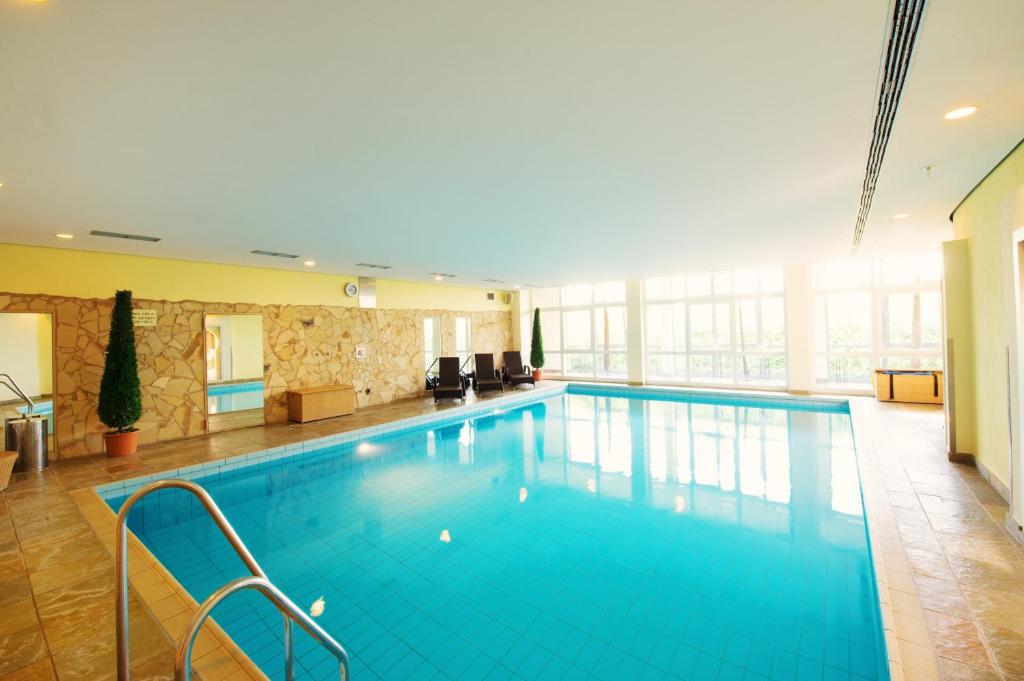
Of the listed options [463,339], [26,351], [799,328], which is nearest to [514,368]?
[463,339]

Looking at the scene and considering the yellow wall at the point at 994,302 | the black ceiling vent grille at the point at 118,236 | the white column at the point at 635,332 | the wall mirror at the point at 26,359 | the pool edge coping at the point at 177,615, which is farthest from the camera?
the white column at the point at 635,332

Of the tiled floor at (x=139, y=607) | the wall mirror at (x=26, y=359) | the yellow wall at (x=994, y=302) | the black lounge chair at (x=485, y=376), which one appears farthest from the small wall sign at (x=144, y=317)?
the yellow wall at (x=994, y=302)

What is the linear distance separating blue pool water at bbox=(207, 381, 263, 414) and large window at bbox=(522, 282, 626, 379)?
24.7ft

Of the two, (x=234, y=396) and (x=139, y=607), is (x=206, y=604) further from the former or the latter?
(x=234, y=396)

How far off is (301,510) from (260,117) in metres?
3.58

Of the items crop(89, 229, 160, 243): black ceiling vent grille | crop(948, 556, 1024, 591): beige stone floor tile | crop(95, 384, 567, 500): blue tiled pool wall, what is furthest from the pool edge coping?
crop(948, 556, 1024, 591): beige stone floor tile

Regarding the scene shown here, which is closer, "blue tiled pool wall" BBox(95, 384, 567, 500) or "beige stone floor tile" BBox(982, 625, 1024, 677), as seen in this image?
"beige stone floor tile" BBox(982, 625, 1024, 677)

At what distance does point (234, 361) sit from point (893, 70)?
511 inches

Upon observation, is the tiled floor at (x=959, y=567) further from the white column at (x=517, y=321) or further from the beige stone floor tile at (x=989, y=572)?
the white column at (x=517, y=321)

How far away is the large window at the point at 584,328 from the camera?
1224 centimetres

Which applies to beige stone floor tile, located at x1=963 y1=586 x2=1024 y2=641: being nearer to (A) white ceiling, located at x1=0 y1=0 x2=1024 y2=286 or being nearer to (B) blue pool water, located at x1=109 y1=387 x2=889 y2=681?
(B) blue pool water, located at x1=109 y1=387 x2=889 y2=681

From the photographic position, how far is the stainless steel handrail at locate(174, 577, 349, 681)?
1.17 meters

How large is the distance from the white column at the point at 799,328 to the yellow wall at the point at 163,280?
8693mm

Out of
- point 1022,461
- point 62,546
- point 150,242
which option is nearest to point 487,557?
point 62,546
